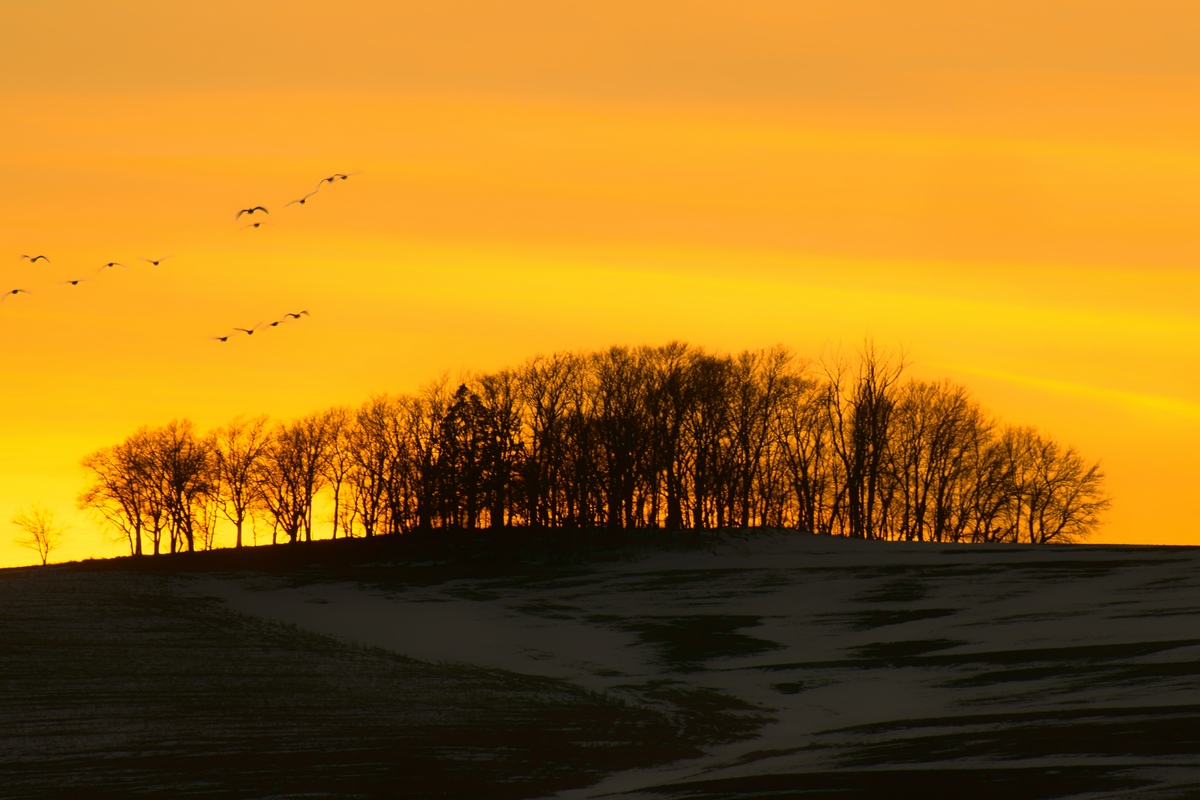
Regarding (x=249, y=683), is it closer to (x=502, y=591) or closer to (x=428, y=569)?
(x=502, y=591)

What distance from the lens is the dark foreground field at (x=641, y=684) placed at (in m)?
23.9

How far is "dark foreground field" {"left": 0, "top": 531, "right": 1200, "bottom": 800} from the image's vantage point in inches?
941

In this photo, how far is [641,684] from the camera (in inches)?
1634

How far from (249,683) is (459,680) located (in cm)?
631

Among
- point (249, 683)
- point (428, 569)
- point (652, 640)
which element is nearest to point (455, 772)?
point (249, 683)

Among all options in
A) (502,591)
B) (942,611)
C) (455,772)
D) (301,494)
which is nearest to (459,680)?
(455,772)

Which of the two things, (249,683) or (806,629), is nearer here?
(249,683)

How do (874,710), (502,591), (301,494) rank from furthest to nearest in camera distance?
(301,494) < (502,591) < (874,710)

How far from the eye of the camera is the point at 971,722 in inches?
1149

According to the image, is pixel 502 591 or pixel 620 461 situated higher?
pixel 620 461

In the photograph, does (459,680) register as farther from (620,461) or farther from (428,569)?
(620,461)

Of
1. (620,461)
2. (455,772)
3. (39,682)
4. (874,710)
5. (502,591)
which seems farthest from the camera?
(620,461)

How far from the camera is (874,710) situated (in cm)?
3416

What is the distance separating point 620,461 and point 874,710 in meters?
73.6
